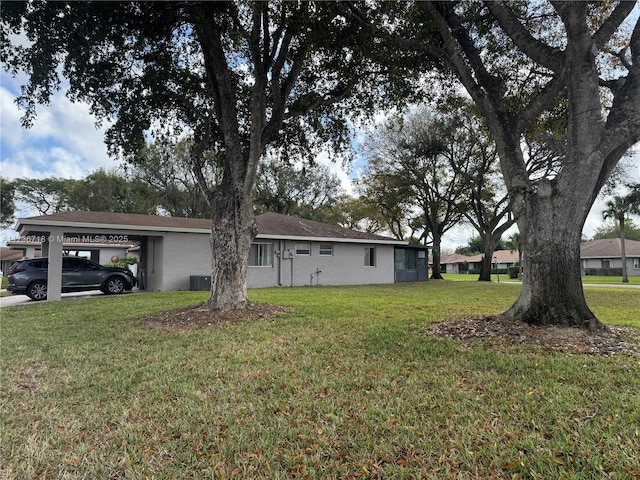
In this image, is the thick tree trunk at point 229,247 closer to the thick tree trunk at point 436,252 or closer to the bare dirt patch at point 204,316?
the bare dirt patch at point 204,316

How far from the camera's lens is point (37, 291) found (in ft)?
41.9

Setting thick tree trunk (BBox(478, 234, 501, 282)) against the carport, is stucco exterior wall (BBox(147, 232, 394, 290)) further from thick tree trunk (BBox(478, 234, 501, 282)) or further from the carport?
thick tree trunk (BBox(478, 234, 501, 282))

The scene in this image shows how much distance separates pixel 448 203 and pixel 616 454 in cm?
2572

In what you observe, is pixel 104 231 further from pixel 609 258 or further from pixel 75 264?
pixel 609 258

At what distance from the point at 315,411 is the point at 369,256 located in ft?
58.6

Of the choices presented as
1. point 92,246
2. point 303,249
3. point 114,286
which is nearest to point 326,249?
point 303,249

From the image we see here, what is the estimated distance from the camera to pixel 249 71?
388 inches

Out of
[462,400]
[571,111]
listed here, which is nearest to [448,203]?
[571,111]

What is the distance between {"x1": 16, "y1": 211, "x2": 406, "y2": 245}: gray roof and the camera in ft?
40.9

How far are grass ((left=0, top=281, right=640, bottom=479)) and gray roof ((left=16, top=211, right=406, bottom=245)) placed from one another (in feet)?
27.1

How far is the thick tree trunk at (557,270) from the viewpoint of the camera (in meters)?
5.38

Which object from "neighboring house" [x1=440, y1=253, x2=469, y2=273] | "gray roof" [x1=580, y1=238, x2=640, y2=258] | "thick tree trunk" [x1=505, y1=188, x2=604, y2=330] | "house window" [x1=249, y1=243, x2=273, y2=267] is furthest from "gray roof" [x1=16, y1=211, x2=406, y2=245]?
"neighboring house" [x1=440, y1=253, x2=469, y2=273]

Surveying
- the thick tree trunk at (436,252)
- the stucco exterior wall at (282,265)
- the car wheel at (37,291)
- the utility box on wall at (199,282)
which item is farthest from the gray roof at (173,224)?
the thick tree trunk at (436,252)

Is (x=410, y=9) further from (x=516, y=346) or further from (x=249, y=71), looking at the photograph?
(x=516, y=346)
